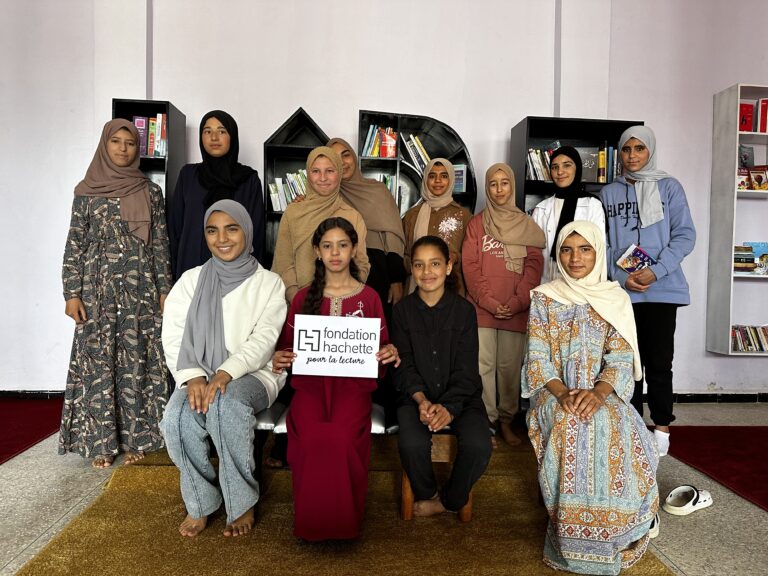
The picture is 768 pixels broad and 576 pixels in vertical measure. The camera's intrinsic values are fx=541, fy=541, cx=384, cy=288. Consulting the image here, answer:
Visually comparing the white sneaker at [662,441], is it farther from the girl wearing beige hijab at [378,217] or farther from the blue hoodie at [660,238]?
the girl wearing beige hijab at [378,217]

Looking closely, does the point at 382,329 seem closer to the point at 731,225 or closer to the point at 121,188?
the point at 121,188

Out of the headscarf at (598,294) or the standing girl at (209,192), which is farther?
the standing girl at (209,192)

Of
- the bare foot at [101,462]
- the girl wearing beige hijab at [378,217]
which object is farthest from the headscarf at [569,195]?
the bare foot at [101,462]

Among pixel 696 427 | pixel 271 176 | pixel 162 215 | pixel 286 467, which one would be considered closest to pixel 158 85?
pixel 271 176

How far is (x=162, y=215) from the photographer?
295 centimetres

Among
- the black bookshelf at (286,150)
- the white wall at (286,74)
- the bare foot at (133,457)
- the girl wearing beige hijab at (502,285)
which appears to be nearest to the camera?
the bare foot at (133,457)

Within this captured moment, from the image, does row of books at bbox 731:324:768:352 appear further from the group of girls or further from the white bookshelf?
the group of girls

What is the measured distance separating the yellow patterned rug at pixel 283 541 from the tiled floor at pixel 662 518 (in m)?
0.13

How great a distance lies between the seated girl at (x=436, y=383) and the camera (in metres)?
2.05

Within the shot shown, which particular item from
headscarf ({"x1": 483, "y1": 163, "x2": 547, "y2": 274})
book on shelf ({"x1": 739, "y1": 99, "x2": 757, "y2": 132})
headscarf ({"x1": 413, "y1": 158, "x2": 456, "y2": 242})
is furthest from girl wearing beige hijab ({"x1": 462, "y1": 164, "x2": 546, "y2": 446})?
book on shelf ({"x1": 739, "y1": 99, "x2": 757, "y2": 132})

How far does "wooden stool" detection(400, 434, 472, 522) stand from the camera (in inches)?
85.6

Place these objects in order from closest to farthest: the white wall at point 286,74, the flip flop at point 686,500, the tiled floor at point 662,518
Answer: the tiled floor at point 662,518 → the flip flop at point 686,500 → the white wall at point 286,74

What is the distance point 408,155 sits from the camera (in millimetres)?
3885

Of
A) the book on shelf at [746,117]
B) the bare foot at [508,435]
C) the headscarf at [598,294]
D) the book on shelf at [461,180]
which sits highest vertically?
the book on shelf at [746,117]
